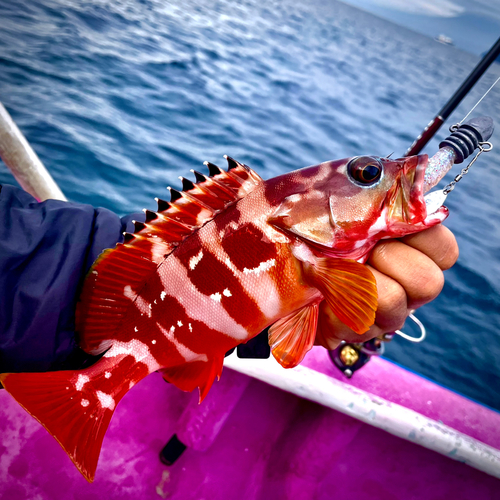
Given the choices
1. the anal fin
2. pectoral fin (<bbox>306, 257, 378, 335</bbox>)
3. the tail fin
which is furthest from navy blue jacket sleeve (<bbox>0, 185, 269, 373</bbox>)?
pectoral fin (<bbox>306, 257, 378, 335</bbox>)

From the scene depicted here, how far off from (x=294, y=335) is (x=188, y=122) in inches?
312

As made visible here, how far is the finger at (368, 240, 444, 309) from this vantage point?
1249mm

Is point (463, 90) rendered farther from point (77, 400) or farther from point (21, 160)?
point (21, 160)

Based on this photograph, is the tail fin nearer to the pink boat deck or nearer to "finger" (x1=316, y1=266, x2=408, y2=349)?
"finger" (x1=316, y1=266, x2=408, y2=349)

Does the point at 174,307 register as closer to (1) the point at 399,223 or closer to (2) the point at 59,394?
(2) the point at 59,394

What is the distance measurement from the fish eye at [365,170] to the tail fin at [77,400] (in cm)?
93

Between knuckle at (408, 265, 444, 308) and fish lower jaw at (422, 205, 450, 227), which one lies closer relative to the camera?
fish lower jaw at (422, 205, 450, 227)

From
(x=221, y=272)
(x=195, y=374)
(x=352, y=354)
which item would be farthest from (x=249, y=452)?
(x=221, y=272)

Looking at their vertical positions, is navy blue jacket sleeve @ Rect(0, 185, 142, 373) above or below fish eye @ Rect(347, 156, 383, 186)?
below

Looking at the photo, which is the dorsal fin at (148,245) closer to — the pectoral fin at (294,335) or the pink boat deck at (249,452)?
the pectoral fin at (294,335)

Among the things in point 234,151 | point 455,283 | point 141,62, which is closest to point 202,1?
point 141,62

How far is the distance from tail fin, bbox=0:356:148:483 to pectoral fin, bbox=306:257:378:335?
2.18ft

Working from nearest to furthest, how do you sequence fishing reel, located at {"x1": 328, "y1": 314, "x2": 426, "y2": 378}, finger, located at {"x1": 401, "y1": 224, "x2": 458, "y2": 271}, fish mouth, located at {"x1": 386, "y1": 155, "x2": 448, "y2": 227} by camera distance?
fish mouth, located at {"x1": 386, "y1": 155, "x2": 448, "y2": 227} → finger, located at {"x1": 401, "y1": 224, "x2": 458, "y2": 271} → fishing reel, located at {"x1": 328, "y1": 314, "x2": 426, "y2": 378}

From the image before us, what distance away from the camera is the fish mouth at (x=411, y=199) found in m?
1.12
